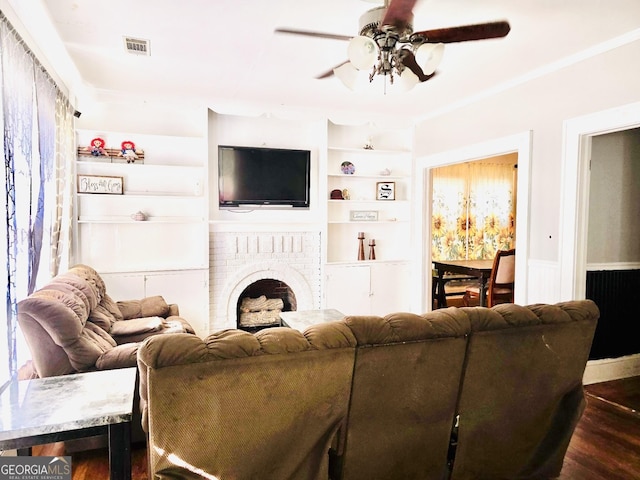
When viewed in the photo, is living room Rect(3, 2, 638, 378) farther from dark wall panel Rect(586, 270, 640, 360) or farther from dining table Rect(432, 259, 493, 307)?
dining table Rect(432, 259, 493, 307)

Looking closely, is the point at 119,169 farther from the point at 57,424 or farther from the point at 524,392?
the point at 524,392

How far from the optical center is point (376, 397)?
172 cm

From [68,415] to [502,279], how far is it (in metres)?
4.57

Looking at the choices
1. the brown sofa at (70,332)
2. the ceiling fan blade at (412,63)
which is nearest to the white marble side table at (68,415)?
the brown sofa at (70,332)

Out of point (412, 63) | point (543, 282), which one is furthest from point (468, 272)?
point (412, 63)

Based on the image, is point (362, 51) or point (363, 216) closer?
point (362, 51)

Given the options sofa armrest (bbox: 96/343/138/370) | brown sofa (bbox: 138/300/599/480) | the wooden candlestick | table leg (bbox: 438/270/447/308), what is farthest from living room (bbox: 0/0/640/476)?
sofa armrest (bbox: 96/343/138/370)

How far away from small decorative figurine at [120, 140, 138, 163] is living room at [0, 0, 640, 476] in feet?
0.28

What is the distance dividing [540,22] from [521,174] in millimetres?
1401

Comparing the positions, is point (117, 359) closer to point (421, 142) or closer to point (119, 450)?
point (119, 450)

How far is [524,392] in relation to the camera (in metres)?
1.94

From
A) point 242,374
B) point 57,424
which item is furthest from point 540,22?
point 57,424

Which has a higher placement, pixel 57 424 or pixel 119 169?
pixel 119 169

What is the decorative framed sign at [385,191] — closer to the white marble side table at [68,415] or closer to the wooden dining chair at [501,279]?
the wooden dining chair at [501,279]
